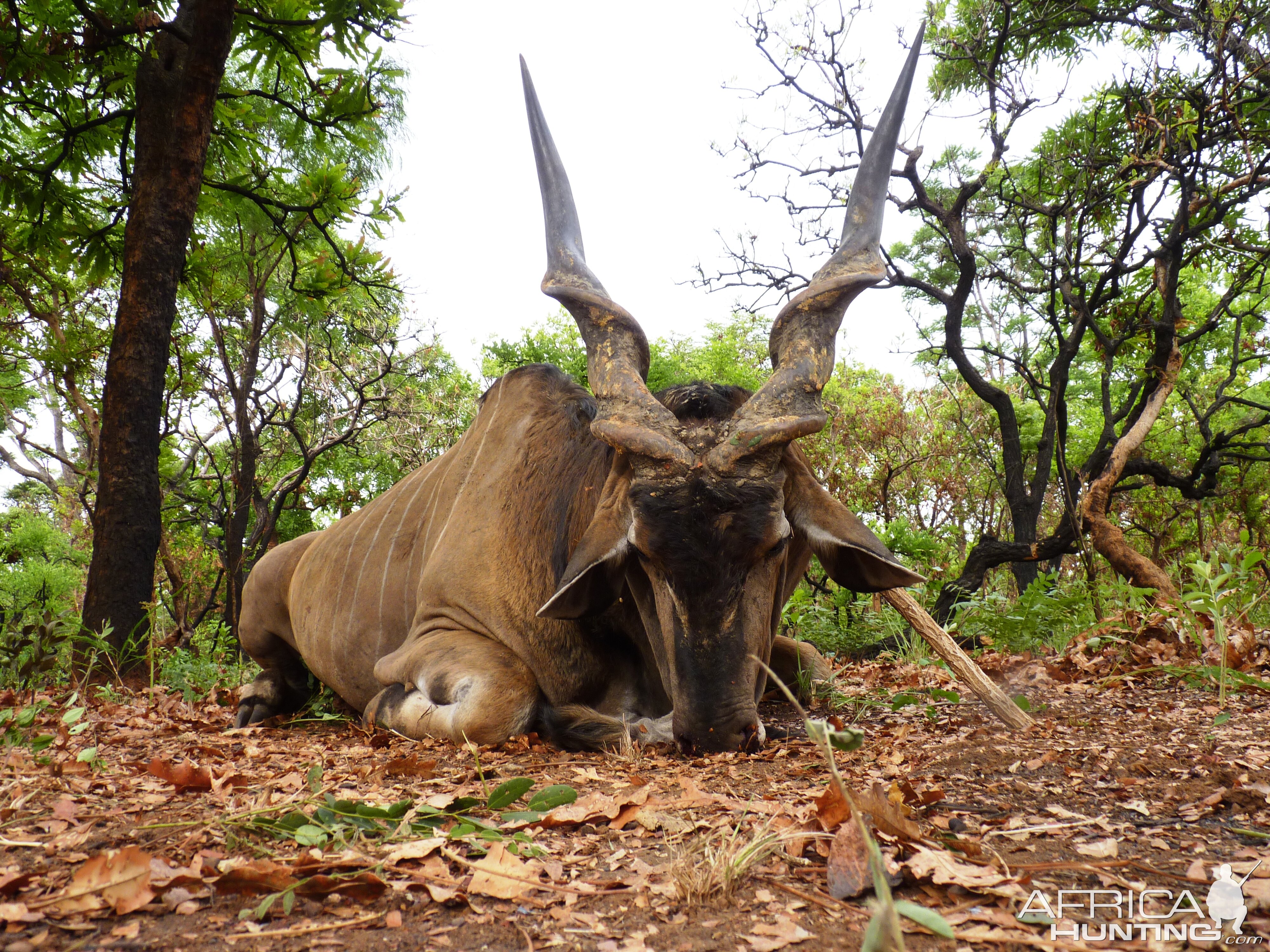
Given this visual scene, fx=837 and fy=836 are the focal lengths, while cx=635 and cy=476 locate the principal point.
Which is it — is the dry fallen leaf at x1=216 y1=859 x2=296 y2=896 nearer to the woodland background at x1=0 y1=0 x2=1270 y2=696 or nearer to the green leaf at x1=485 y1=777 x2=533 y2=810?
the green leaf at x1=485 y1=777 x2=533 y2=810

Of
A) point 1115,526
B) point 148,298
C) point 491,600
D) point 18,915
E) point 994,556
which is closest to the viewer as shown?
point 18,915

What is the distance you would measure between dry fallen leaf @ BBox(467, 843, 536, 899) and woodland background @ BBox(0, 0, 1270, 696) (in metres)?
2.71

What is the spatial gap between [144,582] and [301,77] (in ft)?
16.2

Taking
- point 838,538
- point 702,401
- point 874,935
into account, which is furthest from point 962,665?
point 874,935

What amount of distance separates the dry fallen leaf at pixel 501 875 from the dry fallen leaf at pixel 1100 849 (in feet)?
3.50

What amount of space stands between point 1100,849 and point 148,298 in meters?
5.94

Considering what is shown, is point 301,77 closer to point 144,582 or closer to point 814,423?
point 144,582

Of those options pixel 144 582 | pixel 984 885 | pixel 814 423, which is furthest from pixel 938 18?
pixel 984 885

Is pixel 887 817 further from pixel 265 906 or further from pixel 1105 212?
pixel 1105 212

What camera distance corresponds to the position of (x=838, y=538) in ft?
10.2

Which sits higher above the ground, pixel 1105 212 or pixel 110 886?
pixel 1105 212

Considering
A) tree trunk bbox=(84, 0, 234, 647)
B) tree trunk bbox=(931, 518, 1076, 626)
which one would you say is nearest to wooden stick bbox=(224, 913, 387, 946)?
tree trunk bbox=(84, 0, 234, 647)

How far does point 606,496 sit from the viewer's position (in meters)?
3.28

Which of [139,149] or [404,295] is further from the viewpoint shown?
[404,295]
